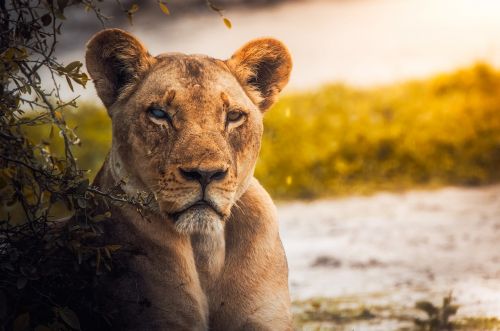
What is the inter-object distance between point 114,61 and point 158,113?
42cm

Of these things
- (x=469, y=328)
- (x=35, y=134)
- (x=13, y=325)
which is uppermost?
(x=35, y=134)

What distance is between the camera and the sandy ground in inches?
260

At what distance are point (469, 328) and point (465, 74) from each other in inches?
290

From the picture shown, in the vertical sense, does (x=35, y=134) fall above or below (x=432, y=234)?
above

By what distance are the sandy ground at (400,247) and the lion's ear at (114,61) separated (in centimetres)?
272

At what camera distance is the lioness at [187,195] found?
3934 mm

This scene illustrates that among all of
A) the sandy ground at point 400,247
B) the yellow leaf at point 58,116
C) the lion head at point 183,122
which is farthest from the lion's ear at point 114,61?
the sandy ground at point 400,247

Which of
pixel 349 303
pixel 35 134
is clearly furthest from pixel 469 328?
pixel 35 134

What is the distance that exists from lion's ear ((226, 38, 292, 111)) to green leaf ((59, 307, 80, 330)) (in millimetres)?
1367

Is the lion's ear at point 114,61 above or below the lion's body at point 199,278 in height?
above

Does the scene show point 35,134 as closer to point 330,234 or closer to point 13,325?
point 330,234

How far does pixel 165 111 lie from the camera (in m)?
4.09

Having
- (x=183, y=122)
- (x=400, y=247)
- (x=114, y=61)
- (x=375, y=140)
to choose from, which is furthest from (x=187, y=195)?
(x=375, y=140)

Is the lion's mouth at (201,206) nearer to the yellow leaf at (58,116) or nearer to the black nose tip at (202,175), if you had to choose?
the black nose tip at (202,175)
